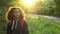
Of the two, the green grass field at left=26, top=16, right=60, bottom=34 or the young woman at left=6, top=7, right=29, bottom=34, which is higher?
the young woman at left=6, top=7, right=29, bottom=34

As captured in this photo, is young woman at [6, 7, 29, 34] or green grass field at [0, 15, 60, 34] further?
green grass field at [0, 15, 60, 34]

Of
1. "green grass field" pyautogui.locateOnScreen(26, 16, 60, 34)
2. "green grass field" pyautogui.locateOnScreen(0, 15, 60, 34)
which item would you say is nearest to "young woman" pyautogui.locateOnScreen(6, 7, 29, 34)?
"green grass field" pyautogui.locateOnScreen(0, 15, 60, 34)

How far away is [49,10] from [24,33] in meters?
22.1

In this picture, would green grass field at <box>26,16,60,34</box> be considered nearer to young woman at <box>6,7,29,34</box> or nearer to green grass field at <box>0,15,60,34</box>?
green grass field at <box>0,15,60,34</box>

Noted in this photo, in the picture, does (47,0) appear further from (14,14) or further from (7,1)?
(14,14)

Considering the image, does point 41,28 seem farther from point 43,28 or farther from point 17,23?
point 17,23

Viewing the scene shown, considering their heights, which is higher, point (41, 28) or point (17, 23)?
point (17, 23)

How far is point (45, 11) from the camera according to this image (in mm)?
27344

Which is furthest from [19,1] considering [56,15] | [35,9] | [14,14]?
[35,9]

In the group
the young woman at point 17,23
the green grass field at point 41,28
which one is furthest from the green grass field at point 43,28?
the young woman at point 17,23

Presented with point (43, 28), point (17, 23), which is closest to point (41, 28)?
point (43, 28)

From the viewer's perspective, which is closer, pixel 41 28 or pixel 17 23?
pixel 17 23

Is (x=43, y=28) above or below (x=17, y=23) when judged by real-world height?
below

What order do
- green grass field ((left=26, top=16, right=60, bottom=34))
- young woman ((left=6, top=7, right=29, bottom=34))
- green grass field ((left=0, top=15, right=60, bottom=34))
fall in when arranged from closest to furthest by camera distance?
young woman ((left=6, top=7, right=29, bottom=34)), green grass field ((left=0, top=15, right=60, bottom=34)), green grass field ((left=26, top=16, right=60, bottom=34))
